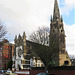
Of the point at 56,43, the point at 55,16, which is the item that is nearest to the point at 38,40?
the point at 56,43

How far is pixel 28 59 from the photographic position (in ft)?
184

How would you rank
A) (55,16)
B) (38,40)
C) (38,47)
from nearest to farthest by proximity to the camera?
(38,47)
(38,40)
(55,16)

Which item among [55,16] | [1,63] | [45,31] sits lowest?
[1,63]

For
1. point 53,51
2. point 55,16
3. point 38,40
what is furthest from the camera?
point 55,16

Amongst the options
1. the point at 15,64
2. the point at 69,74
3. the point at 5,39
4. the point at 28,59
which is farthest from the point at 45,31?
the point at 15,64

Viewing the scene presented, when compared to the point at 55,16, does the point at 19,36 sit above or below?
below

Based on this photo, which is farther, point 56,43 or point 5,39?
point 56,43

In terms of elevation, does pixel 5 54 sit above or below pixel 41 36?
below

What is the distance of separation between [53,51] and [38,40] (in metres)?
4.91

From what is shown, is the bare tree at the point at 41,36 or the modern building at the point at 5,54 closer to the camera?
the bare tree at the point at 41,36

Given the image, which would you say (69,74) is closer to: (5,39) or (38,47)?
(38,47)

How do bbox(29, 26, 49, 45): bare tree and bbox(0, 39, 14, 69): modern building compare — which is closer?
bbox(29, 26, 49, 45): bare tree

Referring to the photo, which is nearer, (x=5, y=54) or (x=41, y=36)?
(x=41, y=36)

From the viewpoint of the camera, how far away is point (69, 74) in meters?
22.4
